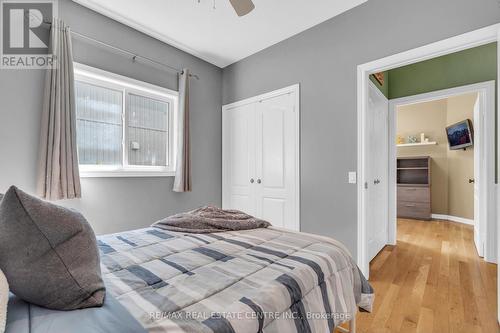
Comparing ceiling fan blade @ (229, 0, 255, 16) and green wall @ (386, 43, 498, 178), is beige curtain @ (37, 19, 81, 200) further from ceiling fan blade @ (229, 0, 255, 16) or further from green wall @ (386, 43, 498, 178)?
green wall @ (386, 43, 498, 178)

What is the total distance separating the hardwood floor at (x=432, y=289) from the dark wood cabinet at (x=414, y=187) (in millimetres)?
1652

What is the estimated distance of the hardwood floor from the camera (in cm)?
176

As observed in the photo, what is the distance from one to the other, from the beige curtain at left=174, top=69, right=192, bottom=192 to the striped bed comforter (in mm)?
1449

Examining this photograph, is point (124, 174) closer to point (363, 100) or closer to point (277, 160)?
point (277, 160)

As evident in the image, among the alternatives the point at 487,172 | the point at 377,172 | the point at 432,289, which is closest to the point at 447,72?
the point at 487,172

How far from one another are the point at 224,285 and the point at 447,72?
3.93 metres

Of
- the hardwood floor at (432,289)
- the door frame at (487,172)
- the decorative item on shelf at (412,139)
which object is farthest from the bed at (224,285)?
the decorative item on shelf at (412,139)

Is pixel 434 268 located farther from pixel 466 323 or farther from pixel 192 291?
pixel 192 291

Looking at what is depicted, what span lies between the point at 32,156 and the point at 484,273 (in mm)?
4534

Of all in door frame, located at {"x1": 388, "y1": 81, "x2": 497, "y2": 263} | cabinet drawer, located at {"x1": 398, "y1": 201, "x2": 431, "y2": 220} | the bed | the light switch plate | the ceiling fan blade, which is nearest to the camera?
the bed

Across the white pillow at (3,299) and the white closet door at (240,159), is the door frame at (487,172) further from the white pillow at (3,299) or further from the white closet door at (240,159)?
the white pillow at (3,299)

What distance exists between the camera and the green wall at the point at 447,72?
2.97 m

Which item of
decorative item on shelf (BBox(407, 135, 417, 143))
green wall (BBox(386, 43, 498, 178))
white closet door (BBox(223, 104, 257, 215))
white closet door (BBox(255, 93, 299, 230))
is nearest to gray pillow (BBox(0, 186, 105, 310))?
white closet door (BBox(255, 93, 299, 230))

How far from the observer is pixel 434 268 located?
271 cm
